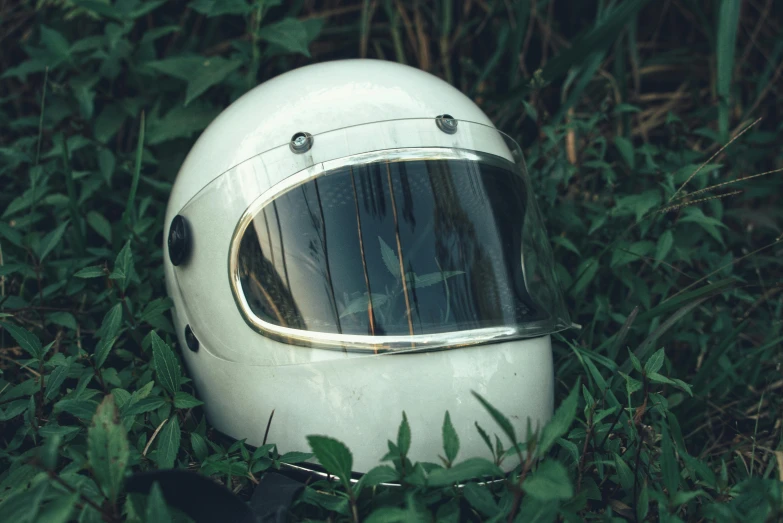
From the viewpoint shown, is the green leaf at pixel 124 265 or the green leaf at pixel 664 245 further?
the green leaf at pixel 664 245

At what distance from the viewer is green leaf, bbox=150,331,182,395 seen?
143cm

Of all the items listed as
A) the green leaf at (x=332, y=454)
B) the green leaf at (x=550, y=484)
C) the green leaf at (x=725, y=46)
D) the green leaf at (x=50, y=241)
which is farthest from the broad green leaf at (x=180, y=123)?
the green leaf at (x=725, y=46)

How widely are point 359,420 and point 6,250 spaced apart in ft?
4.28

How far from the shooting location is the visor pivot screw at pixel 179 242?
1605 millimetres

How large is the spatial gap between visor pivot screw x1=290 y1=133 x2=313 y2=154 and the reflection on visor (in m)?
0.11

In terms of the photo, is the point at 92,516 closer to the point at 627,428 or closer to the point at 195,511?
the point at 195,511

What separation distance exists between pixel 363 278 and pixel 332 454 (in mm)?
391

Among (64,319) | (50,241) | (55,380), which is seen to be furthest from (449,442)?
(50,241)

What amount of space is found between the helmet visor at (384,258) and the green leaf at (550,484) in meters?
0.36

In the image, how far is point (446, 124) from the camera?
5.14ft

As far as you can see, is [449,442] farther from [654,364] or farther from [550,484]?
[654,364]

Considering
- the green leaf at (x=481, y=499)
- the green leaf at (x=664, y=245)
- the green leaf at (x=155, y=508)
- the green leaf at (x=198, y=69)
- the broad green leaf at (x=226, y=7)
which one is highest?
the broad green leaf at (x=226, y=7)

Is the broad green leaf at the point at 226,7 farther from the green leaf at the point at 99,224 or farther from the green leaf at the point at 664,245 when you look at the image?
the green leaf at the point at 664,245

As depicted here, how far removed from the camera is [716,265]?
206 centimetres
